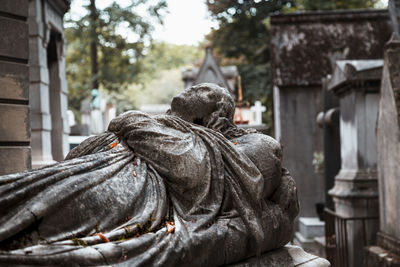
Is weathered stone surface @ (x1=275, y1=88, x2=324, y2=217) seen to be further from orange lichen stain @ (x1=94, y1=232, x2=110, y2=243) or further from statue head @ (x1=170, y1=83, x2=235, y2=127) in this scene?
orange lichen stain @ (x1=94, y1=232, x2=110, y2=243)

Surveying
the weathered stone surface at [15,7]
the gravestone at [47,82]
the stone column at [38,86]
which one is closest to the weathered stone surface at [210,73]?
the gravestone at [47,82]

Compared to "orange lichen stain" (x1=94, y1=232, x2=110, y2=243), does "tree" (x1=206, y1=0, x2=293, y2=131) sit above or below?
above

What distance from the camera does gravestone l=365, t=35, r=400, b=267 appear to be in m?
6.71

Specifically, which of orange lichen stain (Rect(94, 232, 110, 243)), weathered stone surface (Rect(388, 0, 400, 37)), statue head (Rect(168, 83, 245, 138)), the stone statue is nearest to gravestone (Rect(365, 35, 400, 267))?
the stone statue

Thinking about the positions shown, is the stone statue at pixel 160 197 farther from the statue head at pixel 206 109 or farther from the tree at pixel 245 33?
the tree at pixel 245 33

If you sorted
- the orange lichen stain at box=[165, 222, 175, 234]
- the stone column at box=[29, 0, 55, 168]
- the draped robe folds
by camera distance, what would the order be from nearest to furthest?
the draped robe folds
the orange lichen stain at box=[165, 222, 175, 234]
the stone column at box=[29, 0, 55, 168]

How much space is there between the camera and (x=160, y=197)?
3.58 meters

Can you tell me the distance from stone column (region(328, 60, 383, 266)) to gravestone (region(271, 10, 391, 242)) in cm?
A: 571

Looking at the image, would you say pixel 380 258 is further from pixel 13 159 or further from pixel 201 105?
pixel 13 159

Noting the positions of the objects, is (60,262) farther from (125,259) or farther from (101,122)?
(101,122)

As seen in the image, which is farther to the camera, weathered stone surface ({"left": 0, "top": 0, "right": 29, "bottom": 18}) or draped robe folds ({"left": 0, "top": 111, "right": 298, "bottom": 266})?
weathered stone surface ({"left": 0, "top": 0, "right": 29, "bottom": 18})

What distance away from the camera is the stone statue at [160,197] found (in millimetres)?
2963

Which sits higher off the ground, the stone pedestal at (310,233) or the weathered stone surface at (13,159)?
the weathered stone surface at (13,159)

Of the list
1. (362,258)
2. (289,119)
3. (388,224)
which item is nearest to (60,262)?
(388,224)
